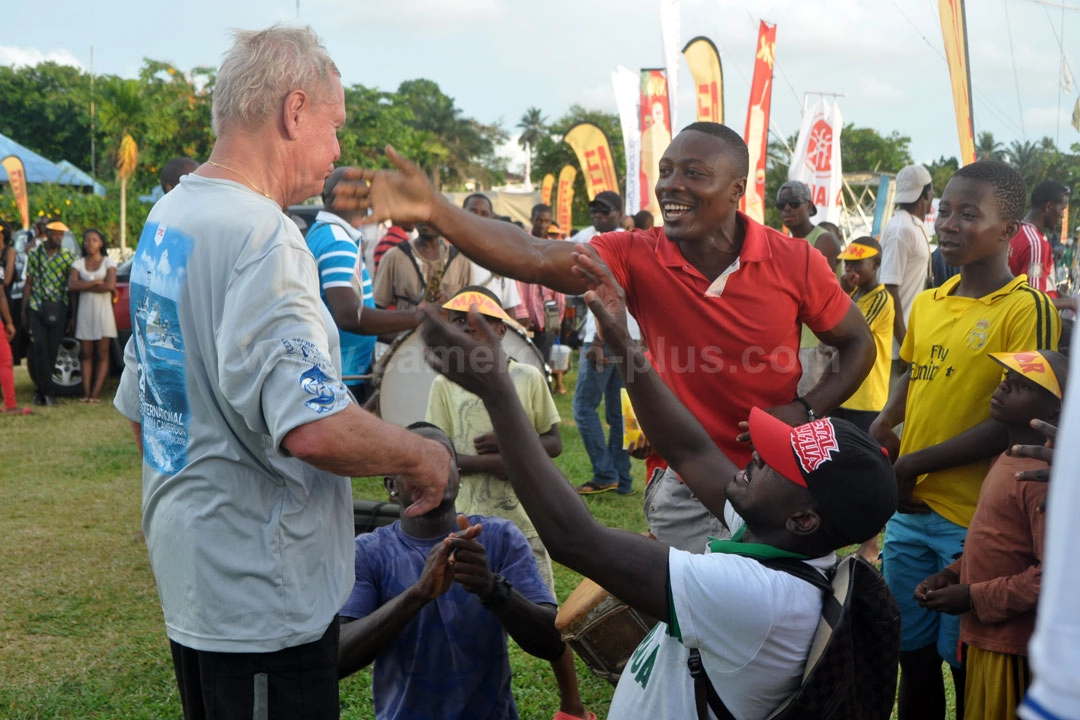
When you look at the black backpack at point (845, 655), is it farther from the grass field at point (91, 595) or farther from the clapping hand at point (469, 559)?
the grass field at point (91, 595)

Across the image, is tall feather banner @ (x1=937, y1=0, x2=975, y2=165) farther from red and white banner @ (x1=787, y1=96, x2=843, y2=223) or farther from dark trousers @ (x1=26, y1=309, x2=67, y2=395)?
dark trousers @ (x1=26, y1=309, x2=67, y2=395)

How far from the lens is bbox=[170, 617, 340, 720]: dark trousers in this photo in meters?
2.20

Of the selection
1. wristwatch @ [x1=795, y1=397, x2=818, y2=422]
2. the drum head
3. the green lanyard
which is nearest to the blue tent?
the drum head

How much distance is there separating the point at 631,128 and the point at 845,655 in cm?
1553

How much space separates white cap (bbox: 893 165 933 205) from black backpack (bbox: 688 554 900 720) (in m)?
5.81

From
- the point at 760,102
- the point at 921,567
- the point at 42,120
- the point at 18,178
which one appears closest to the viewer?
the point at 921,567

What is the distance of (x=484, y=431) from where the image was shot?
176 inches

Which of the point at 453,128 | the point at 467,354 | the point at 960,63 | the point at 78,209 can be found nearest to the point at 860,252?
the point at 960,63

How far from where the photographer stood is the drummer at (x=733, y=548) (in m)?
1.93

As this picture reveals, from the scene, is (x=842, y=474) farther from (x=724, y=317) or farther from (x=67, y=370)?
(x=67, y=370)

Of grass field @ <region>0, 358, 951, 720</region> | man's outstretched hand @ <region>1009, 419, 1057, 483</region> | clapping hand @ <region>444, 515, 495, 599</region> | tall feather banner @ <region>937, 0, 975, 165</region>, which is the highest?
tall feather banner @ <region>937, 0, 975, 165</region>

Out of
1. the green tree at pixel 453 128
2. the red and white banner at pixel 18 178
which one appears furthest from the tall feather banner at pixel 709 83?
the green tree at pixel 453 128

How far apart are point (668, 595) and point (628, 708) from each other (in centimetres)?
41

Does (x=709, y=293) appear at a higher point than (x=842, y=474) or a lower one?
higher
